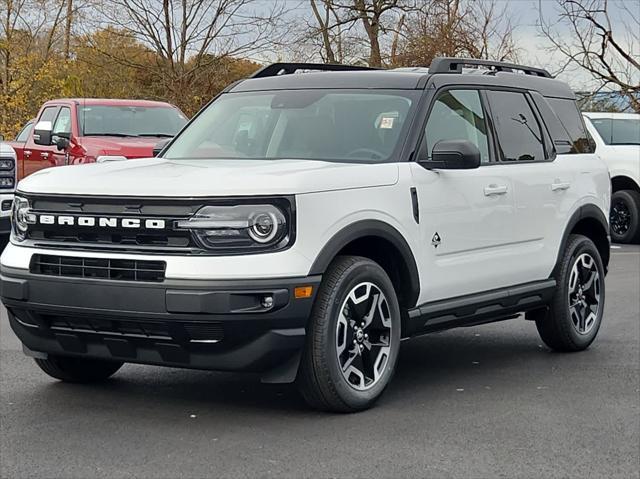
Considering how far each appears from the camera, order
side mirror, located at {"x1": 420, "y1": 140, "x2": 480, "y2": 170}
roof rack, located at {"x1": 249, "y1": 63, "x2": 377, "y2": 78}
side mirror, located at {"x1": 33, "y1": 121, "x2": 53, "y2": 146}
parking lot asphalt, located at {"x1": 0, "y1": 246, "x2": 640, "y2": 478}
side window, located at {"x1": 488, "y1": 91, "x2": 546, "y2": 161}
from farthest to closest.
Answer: side mirror, located at {"x1": 33, "y1": 121, "x2": 53, "y2": 146} → roof rack, located at {"x1": 249, "y1": 63, "x2": 377, "y2": 78} → side window, located at {"x1": 488, "y1": 91, "x2": 546, "y2": 161} → side mirror, located at {"x1": 420, "y1": 140, "x2": 480, "y2": 170} → parking lot asphalt, located at {"x1": 0, "y1": 246, "x2": 640, "y2": 478}

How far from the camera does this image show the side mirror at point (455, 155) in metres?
6.57

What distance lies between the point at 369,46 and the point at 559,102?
2069 centimetres

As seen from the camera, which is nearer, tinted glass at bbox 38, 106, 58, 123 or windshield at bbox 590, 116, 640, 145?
tinted glass at bbox 38, 106, 58, 123

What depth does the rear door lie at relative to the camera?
6.64 m

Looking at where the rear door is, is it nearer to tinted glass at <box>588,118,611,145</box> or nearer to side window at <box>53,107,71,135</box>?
side window at <box>53,107,71,135</box>

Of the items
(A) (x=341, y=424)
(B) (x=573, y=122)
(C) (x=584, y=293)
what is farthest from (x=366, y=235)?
(B) (x=573, y=122)

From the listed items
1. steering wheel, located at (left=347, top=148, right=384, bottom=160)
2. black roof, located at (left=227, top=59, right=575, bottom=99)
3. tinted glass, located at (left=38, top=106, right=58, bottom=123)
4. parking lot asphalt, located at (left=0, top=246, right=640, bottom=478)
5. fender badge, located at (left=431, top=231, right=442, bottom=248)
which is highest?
black roof, located at (left=227, top=59, right=575, bottom=99)

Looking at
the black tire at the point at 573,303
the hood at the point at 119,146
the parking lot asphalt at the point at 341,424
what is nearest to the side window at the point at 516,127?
the black tire at the point at 573,303

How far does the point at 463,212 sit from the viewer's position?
271 inches

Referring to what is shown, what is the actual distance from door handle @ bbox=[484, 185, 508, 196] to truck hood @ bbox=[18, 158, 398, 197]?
85cm

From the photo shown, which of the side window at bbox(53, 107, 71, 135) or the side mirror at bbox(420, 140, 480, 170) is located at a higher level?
the side mirror at bbox(420, 140, 480, 170)

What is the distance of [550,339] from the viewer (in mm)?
8047

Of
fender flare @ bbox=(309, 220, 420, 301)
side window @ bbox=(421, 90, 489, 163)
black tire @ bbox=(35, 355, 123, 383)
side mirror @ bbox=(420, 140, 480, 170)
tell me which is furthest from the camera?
side window @ bbox=(421, 90, 489, 163)

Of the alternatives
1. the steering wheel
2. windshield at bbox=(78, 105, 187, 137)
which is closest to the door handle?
the steering wheel
